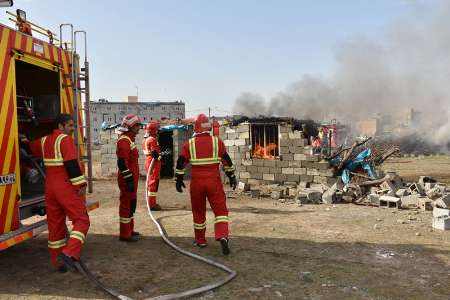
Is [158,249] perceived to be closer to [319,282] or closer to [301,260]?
[301,260]

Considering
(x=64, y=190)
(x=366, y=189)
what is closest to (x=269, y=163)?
(x=366, y=189)

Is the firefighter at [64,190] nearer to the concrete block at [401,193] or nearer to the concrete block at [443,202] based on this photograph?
the concrete block at [443,202]

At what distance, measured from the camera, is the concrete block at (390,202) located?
881 cm

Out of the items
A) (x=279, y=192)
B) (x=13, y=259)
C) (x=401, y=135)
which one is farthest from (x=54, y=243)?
(x=401, y=135)

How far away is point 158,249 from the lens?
18.9 feet

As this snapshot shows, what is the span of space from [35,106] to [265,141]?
8.31 metres

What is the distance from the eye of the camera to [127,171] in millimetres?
5684

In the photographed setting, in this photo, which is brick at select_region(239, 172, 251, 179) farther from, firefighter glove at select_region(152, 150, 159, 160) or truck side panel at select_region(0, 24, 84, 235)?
truck side panel at select_region(0, 24, 84, 235)

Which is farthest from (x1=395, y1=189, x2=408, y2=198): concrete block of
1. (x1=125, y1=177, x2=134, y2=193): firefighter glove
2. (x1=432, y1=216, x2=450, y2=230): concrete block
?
(x1=125, y1=177, x2=134, y2=193): firefighter glove

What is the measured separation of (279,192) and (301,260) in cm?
540

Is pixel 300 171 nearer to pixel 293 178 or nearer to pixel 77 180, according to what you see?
pixel 293 178

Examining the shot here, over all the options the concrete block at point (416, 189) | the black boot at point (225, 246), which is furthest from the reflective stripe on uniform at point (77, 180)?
the concrete block at point (416, 189)

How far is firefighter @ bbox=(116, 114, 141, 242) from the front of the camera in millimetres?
5719

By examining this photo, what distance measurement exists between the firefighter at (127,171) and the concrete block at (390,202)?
561cm
